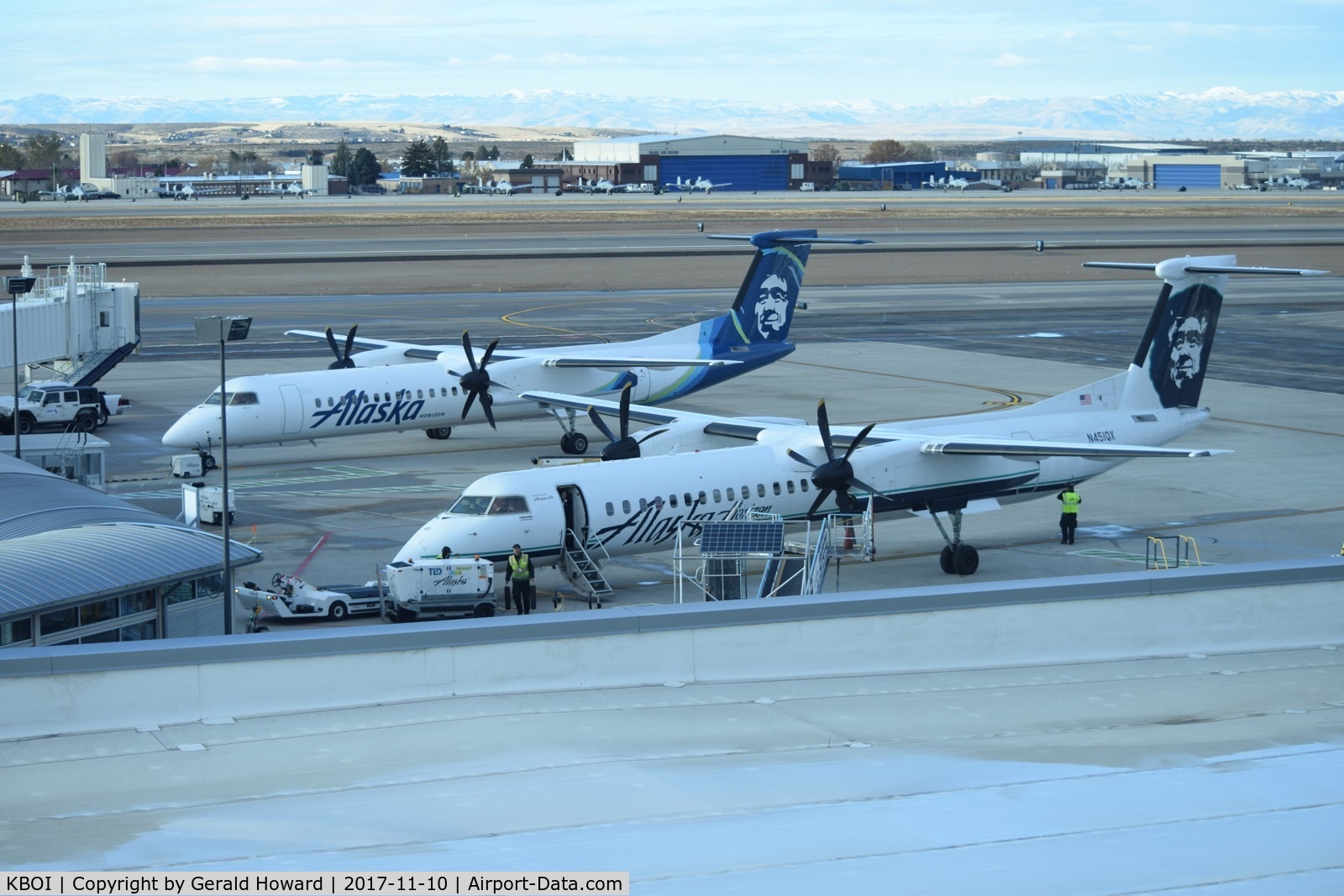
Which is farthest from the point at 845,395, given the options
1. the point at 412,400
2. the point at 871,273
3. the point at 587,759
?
the point at 871,273

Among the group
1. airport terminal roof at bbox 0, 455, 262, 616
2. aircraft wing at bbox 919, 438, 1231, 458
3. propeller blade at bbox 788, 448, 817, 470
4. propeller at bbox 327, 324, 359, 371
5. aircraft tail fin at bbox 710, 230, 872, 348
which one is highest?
aircraft tail fin at bbox 710, 230, 872, 348

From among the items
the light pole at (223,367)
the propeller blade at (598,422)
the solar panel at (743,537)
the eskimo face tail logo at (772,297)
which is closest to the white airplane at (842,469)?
the propeller blade at (598,422)

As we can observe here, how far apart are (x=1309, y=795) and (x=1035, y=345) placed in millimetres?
63805

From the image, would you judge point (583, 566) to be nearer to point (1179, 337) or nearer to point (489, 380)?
point (1179, 337)

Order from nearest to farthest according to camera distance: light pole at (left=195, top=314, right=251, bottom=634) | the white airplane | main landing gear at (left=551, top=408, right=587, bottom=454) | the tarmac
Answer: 1. light pole at (left=195, top=314, right=251, bottom=634)
2. the white airplane
3. the tarmac
4. main landing gear at (left=551, top=408, right=587, bottom=454)

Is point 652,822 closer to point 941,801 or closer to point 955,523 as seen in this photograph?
point 941,801

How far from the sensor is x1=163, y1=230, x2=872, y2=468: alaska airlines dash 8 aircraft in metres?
43.0

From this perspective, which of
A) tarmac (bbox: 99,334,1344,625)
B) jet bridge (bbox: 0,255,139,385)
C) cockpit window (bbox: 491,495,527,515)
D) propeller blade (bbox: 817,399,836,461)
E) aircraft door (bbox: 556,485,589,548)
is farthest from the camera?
jet bridge (bbox: 0,255,139,385)

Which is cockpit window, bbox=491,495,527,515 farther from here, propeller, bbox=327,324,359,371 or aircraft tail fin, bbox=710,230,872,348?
propeller, bbox=327,324,359,371

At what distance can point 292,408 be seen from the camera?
43219mm

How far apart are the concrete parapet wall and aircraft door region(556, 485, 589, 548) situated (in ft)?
48.3

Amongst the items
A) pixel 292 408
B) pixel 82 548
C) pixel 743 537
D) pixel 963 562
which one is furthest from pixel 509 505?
pixel 292 408

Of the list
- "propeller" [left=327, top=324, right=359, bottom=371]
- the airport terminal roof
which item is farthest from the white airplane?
"propeller" [left=327, top=324, right=359, bottom=371]

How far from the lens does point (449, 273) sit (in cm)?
11000
